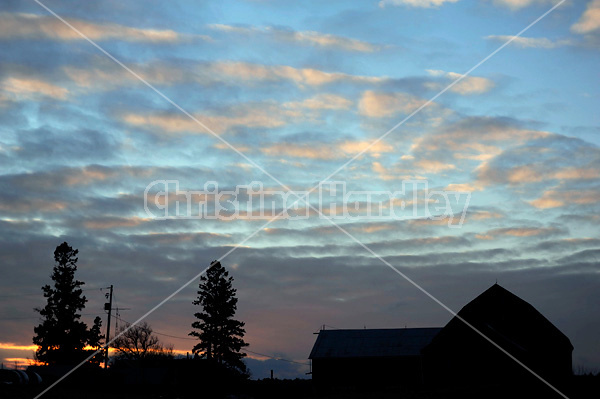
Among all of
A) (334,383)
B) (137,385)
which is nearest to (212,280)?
(334,383)

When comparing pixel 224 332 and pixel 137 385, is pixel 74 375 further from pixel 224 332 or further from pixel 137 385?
pixel 224 332

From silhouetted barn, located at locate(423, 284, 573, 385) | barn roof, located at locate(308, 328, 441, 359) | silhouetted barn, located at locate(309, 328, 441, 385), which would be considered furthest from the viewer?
barn roof, located at locate(308, 328, 441, 359)

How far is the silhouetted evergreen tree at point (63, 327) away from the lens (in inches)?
3295

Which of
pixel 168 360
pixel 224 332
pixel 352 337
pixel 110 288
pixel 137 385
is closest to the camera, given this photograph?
pixel 137 385

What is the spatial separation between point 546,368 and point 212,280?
53219 millimetres

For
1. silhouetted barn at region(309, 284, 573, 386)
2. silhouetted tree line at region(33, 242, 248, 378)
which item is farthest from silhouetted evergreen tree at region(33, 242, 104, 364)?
silhouetted barn at region(309, 284, 573, 386)

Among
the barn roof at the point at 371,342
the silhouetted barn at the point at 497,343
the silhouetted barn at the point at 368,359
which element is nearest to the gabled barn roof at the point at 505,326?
the silhouetted barn at the point at 497,343

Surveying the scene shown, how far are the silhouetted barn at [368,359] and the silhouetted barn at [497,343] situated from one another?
18.9m

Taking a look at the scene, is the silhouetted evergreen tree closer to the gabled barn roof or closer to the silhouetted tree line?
the silhouetted tree line

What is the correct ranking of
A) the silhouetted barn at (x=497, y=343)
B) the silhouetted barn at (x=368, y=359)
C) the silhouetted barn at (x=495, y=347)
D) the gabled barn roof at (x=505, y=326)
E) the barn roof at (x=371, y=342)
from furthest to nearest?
the barn roof at (x=371, y=342) < the silhouetted barn at (x=368, y=359) < the gabled barn roof at (x=505, y=326) < the silhouetted barn at (x=497, y=343) < the silhouetted barn at (x=495, y=347)

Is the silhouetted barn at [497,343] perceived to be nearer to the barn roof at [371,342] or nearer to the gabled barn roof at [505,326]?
the gabled barn roof at [505,326]

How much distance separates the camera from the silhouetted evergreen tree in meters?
83.7

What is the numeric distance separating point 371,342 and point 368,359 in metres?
3.25

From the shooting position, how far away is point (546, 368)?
5859cm
